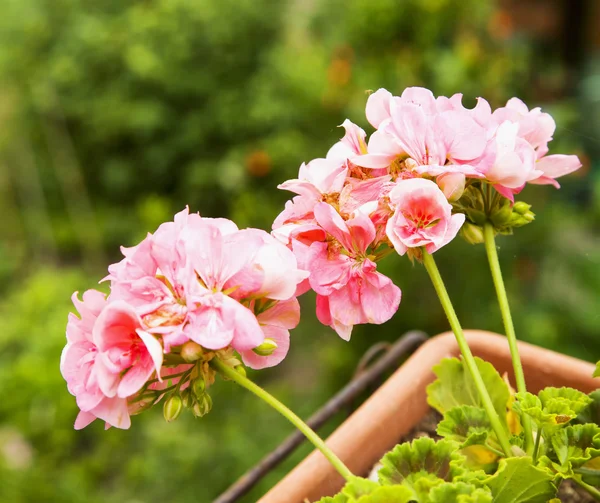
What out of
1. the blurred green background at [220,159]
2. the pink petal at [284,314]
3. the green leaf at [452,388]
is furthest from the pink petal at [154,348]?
the blurred green background at [220,159]

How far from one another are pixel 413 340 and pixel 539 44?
1533mm

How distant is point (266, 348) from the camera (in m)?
0.43

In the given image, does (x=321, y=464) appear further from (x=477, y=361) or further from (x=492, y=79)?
(x=492, y=79)

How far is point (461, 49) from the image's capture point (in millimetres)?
1334

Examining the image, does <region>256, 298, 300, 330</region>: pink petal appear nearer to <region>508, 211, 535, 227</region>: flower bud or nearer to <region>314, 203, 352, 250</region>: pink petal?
<region>314, 203, 352, 250</region>: pink petal

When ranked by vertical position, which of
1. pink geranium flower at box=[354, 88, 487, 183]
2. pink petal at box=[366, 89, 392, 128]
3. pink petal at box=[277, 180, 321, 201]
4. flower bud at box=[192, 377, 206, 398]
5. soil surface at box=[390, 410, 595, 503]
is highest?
pink petal at box=[366, 89, 392, 128]

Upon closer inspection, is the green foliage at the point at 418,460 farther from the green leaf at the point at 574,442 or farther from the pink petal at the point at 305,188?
the pink petal at the point at 305,188

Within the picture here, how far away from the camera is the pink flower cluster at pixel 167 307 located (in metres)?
0.38

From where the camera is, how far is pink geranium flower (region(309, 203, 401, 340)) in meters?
0.45

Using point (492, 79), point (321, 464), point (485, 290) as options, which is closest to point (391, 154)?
point (321, 464)

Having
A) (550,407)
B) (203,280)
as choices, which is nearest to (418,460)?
(550,407)

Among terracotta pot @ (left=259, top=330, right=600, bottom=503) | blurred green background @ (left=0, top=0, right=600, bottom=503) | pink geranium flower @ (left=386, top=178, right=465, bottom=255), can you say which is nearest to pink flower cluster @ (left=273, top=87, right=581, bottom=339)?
pink geranium flower @ (left=386, top=178, right=465, bottom=255)

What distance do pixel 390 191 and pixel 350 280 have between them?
70 millimetres

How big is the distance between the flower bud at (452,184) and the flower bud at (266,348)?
0.53ft
